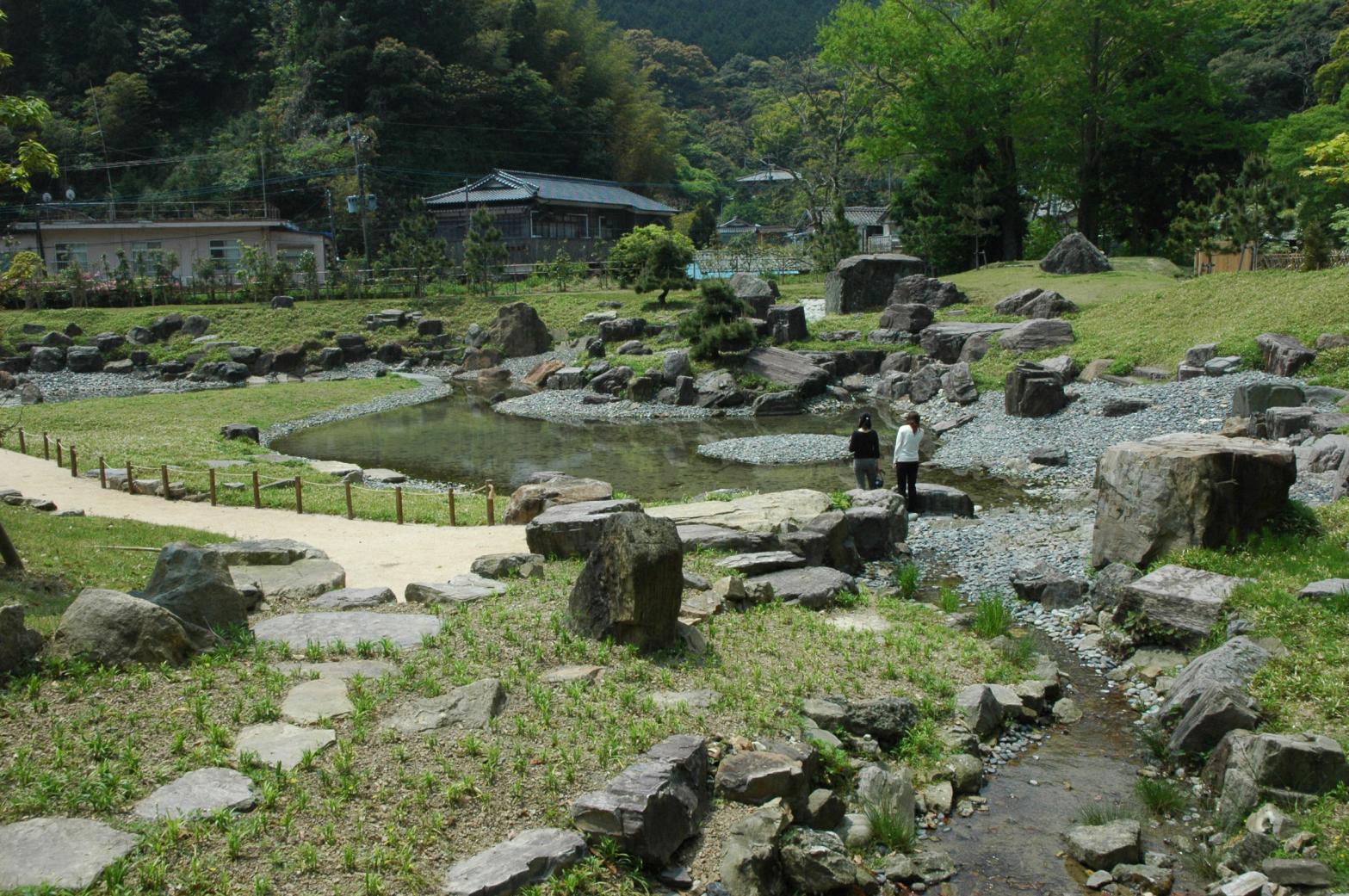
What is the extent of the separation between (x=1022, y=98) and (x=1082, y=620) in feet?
123

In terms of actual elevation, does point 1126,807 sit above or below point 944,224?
below

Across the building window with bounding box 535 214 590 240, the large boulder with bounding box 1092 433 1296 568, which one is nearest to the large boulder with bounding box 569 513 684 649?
the large boulder with bounding box 1092 433 1296 568

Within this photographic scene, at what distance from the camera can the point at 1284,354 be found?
69.2ft

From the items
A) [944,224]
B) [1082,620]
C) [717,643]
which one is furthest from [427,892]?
[944,224]

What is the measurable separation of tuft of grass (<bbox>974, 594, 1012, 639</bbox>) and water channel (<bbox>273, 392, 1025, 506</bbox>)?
6.60 meters

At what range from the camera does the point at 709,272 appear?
186 ft

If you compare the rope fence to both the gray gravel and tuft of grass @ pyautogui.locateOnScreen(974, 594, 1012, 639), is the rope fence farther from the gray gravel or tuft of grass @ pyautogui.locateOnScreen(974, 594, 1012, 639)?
tuft of grass @ pyautogui.locateOnScreen(974, 594, 1012, 639)

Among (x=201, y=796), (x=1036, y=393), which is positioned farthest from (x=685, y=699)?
(x=1036, y=393)

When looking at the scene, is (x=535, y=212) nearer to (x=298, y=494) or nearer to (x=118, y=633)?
(x=298, y=494)

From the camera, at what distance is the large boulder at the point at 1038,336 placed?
28297 millimetres

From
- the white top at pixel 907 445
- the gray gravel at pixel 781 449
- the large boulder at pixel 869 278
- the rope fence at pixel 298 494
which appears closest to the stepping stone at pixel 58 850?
the rope fence at pixel 298 494

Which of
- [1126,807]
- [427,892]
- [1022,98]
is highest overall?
[1022,98]

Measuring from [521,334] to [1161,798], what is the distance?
125 feet

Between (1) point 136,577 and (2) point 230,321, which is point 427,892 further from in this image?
(2) point 230,321
